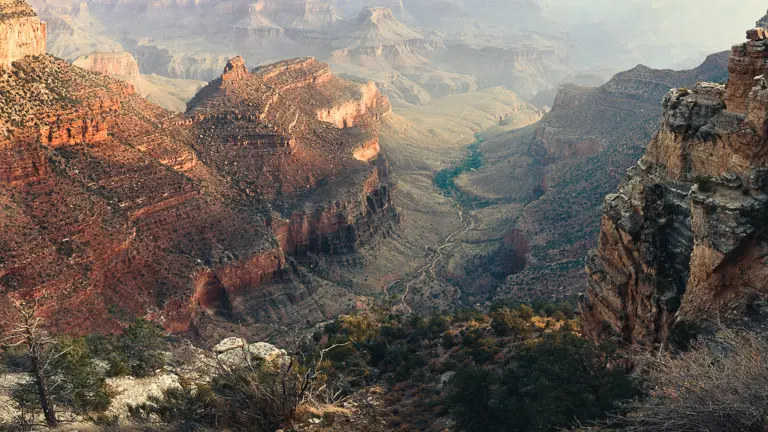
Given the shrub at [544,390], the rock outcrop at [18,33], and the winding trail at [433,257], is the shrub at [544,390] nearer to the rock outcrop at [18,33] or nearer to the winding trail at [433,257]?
the winding trail at [433,257]

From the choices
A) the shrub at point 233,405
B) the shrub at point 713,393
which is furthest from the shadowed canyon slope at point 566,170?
the shrub at point 233,405

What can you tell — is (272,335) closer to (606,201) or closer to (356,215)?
(356,215)

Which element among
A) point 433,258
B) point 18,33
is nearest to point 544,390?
point 18,33

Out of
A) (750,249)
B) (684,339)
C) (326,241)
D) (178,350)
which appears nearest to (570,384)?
(684,339)

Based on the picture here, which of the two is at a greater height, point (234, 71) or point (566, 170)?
point (234, 71)

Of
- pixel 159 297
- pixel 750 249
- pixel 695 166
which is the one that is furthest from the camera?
pixel 159 297

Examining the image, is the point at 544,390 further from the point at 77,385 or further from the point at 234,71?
the point at 234,71
